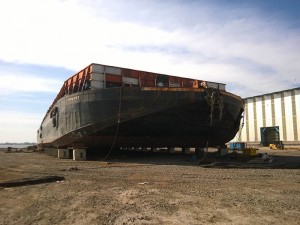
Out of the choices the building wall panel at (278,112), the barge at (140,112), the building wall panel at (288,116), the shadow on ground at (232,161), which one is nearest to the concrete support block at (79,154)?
the barge at (140,112)

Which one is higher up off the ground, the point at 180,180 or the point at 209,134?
the point at 209,134

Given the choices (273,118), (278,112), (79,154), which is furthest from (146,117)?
(273,118)

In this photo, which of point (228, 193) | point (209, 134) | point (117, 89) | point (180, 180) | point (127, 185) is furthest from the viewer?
point (209, 134)

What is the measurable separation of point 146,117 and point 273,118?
96.4 ft

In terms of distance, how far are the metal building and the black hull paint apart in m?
19.4

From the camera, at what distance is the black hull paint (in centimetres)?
1617

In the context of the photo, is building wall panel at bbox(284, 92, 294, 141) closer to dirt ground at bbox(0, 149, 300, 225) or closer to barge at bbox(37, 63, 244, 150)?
barge at bbox(37, 63, 244, 150)

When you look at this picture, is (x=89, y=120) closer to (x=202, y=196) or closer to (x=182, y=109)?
(x=182, y=109)

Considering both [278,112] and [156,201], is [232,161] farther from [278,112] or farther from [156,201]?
[278,112]

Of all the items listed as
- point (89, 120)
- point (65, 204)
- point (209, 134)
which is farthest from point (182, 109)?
point (65, 204)

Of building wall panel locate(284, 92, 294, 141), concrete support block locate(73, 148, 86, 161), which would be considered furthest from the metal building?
concrete support block locate(73, 148, 86, 161)

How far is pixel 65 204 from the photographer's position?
6367 mm

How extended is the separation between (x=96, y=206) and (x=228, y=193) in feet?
9.86

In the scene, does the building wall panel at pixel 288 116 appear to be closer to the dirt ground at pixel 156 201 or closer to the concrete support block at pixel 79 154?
the concrete support block at pixel 79 154
